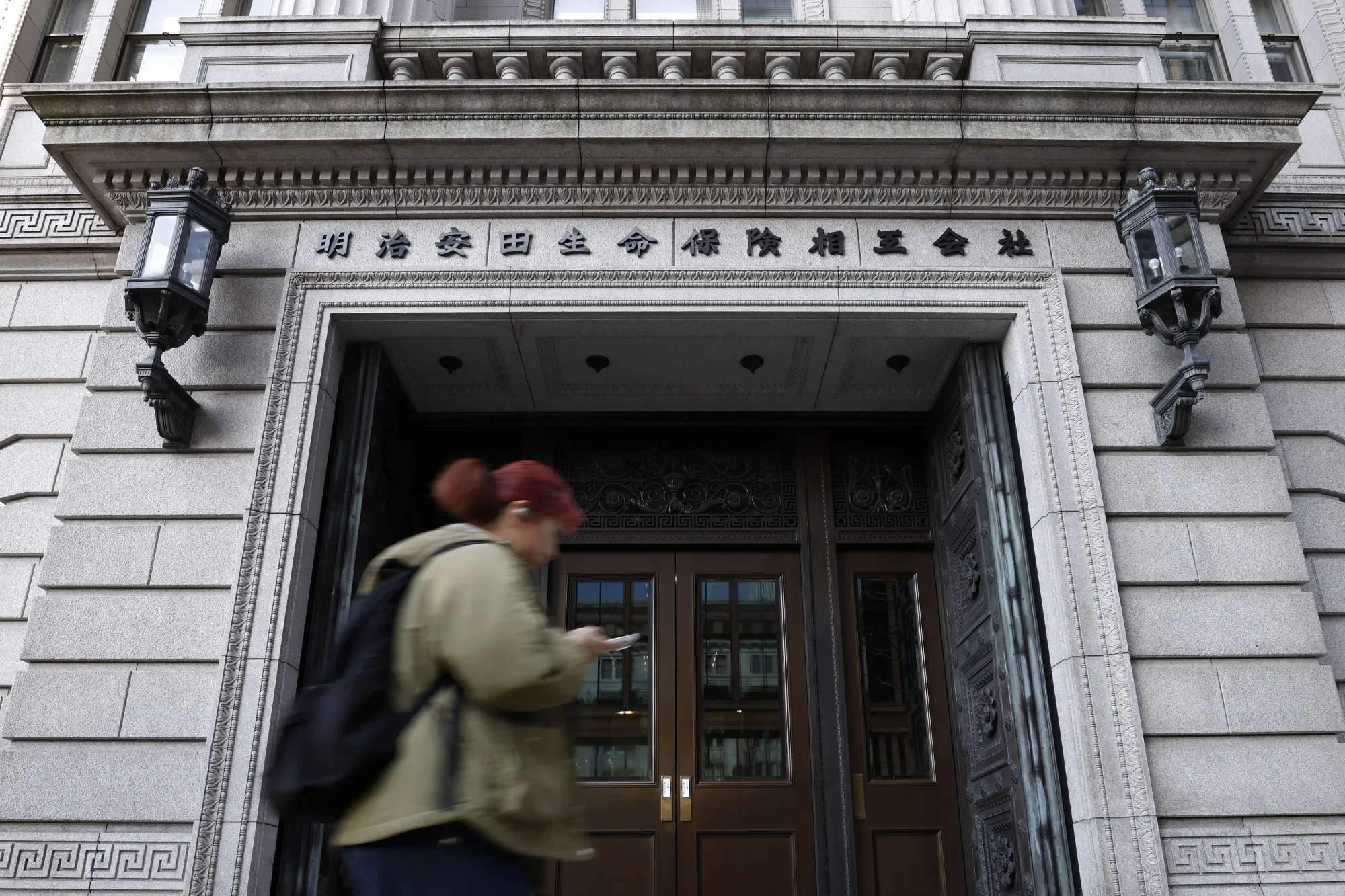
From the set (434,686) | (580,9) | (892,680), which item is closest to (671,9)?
(580,9)

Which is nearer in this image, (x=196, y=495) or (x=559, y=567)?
(x=196, y=495)

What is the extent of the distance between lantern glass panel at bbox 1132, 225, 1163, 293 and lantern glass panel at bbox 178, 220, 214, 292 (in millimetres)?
5789

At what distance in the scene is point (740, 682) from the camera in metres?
7.24

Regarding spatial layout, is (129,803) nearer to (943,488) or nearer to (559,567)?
(559,567)

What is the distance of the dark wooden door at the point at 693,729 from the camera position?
6695 millimetres

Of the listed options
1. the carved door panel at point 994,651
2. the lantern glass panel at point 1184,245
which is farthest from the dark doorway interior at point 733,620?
the lantern glass panel at point 1184,245

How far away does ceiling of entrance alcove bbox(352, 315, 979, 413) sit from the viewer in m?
6.59

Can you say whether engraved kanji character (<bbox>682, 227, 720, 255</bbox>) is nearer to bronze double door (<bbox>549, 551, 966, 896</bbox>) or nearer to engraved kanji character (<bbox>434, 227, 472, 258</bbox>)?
engraved kanji character (<bbox>434, 227, 472, 258</bbox>)

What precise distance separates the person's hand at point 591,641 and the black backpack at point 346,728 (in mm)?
317

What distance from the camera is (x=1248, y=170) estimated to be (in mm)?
6648

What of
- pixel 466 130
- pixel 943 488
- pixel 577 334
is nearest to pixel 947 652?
pixel 943 488

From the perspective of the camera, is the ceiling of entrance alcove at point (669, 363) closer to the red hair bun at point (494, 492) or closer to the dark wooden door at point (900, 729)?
the dark wooden door at point (900, 729)

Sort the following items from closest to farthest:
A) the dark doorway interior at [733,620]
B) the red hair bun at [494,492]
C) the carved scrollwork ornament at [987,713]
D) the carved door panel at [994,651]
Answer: the red hair bun at [494,492]
the carved door panel at [994,651]
the carved scrollwork ornament at [987,713]
the dark doorway interior at [733,620]

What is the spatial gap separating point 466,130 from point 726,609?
388 cm
